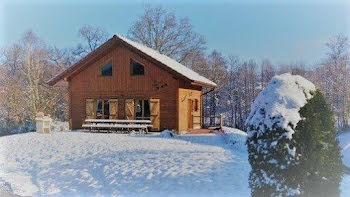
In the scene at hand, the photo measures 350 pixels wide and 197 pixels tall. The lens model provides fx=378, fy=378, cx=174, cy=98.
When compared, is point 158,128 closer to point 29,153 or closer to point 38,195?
point 29,153

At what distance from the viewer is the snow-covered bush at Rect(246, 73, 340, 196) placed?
227 inches

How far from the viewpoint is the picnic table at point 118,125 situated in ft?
60.0

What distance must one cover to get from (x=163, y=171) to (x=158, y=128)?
9519mm

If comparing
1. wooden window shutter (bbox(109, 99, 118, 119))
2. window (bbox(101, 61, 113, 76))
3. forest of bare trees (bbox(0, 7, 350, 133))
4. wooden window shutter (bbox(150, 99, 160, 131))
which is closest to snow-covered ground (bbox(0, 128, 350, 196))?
wooden window shutter (bbox(150, 99, 160, 131))

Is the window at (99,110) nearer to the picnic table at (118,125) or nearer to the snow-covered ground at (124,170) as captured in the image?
the picnic table at (118,125)

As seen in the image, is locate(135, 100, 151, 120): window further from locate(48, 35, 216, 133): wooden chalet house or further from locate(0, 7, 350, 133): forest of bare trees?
locate(0, 7, 350, 133): forest of bare trees

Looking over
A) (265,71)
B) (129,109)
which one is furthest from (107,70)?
(265,71)

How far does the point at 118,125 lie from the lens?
60.6 feet

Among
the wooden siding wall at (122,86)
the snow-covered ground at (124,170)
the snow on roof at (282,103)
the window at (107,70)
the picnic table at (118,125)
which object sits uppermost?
the window at (107,70)

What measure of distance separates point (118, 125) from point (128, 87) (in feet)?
6.76

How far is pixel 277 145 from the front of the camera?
576cm

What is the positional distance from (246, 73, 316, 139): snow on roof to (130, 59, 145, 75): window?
43.1 feet

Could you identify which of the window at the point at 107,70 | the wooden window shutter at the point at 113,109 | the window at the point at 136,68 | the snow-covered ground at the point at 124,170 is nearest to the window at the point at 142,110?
the wooden window shutter at the point at 113,109

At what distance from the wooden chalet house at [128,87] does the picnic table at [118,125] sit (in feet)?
1.26
